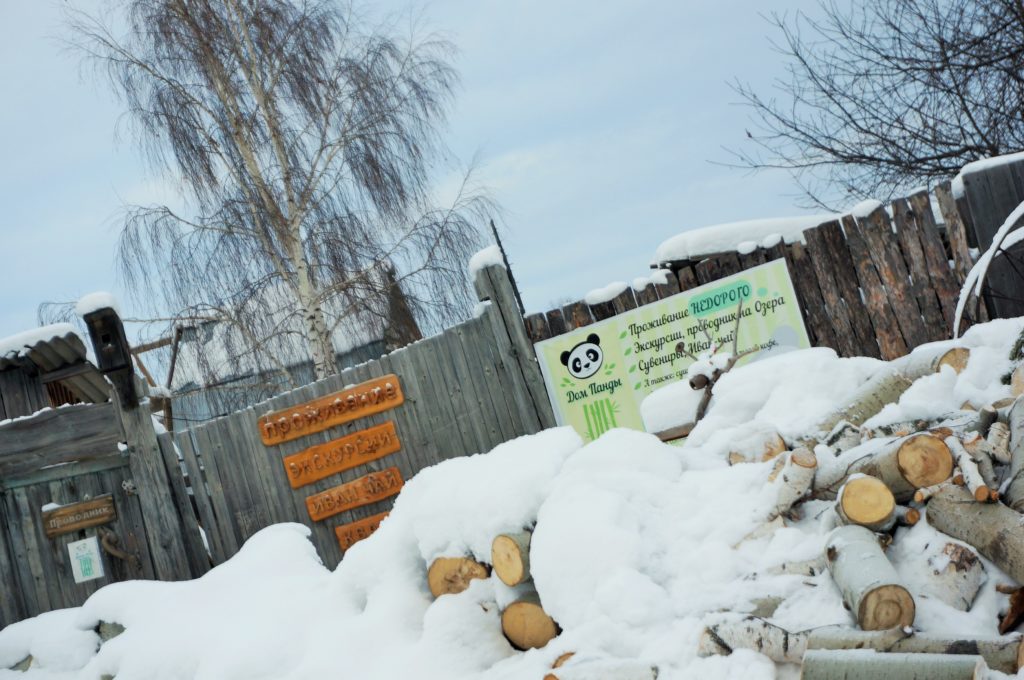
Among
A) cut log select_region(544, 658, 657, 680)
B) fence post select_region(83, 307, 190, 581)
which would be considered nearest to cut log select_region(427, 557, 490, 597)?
cut log select_region(544, 658, 657, 680)

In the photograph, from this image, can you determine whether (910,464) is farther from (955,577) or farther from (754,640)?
(754,640)

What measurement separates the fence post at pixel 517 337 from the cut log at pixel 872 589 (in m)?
4.05

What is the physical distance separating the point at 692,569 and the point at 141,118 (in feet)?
35.5

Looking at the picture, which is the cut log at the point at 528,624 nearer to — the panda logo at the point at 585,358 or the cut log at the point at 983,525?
the cut log at the point at 983,525

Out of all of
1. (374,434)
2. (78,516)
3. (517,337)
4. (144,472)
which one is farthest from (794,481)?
(78,516)

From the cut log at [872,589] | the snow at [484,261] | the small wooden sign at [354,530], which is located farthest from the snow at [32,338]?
the cut log at [872,589]

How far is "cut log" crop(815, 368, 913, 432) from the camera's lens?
4109mm

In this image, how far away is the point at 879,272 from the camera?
6.58 m

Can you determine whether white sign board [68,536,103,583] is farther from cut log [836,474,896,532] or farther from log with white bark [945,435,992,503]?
log with white bark [945,435,992,503]

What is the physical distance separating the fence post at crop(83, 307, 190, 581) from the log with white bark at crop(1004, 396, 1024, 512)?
5.47m

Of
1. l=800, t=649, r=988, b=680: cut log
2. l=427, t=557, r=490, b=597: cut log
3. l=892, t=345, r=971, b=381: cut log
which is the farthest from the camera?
l=892, t=345, r=971, b=381: cut log

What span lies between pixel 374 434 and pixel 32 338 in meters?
2.71

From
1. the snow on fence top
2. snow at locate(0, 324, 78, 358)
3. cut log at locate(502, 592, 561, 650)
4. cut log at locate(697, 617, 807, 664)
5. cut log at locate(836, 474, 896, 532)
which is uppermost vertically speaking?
snow at locate(0, 324, 78, 358)

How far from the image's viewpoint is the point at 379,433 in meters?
6.70
